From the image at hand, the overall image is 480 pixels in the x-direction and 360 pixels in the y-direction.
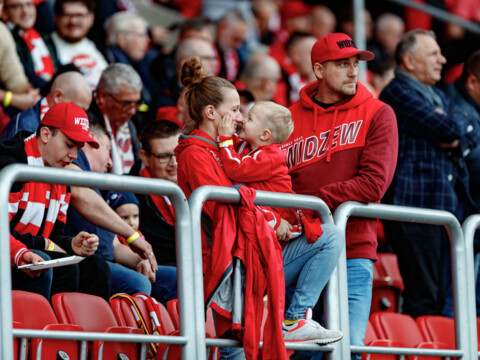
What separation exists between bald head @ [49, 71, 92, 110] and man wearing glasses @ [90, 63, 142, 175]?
1.22 feet

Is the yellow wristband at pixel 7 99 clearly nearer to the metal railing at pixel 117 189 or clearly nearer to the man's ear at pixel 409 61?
the man's ear at pixel 409 61

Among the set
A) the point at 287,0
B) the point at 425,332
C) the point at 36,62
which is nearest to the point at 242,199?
the point at 425,332

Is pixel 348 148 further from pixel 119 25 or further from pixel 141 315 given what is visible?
pixel 119 25

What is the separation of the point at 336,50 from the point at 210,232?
4.25 feet

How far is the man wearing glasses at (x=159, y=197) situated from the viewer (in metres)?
6.12

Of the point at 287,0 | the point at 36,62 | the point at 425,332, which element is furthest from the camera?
the point at 287,0

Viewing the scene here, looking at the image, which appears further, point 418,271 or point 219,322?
point 418,271

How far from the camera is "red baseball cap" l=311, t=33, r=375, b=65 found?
5.07 m

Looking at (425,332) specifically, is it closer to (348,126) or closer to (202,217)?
(348,126)

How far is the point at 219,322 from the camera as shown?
4.27 metres

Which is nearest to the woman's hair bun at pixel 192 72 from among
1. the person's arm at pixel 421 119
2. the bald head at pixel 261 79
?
the person's arm at pixel 421 119

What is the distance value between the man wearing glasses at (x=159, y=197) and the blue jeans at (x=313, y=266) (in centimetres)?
177

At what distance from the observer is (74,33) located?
795cm

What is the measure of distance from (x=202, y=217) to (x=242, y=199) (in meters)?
0.31
